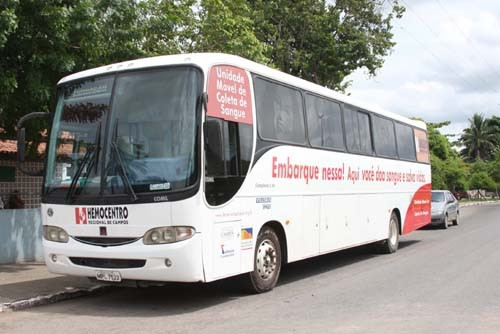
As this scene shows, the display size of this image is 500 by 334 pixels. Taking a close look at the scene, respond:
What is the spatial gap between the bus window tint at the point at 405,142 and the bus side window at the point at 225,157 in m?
7.66

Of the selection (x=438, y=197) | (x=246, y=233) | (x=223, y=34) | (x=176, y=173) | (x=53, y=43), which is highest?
(x=223, y=34)

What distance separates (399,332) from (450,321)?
Result: 87 cm

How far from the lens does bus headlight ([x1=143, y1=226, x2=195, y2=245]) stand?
711 centimetres

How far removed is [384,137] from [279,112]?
537 centimetres

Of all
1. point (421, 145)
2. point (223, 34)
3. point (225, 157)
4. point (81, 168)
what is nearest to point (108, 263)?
point (81, 168)

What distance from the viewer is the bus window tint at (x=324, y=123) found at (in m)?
10.2

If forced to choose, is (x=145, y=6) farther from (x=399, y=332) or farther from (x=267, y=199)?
(x=399, y=332)

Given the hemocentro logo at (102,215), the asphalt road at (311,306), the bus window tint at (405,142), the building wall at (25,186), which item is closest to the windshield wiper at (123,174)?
the hemocentro logo at (102,215)

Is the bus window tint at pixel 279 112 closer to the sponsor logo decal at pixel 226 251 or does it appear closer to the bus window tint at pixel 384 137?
the sponsor logo decal at pixel 226 251

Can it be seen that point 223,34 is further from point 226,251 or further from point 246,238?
point 226,251

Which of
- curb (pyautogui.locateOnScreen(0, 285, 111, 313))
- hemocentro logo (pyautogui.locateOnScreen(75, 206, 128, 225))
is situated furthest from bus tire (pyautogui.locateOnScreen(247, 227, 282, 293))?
curb (pyautogui.locateOnScreen(0, 285, 111, 313))

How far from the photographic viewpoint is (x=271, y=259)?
346 inches

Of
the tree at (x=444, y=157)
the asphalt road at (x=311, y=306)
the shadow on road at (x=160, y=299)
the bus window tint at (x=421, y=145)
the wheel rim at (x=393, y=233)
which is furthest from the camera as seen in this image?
the tree at (x=444, y=157)

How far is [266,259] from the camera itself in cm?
866
